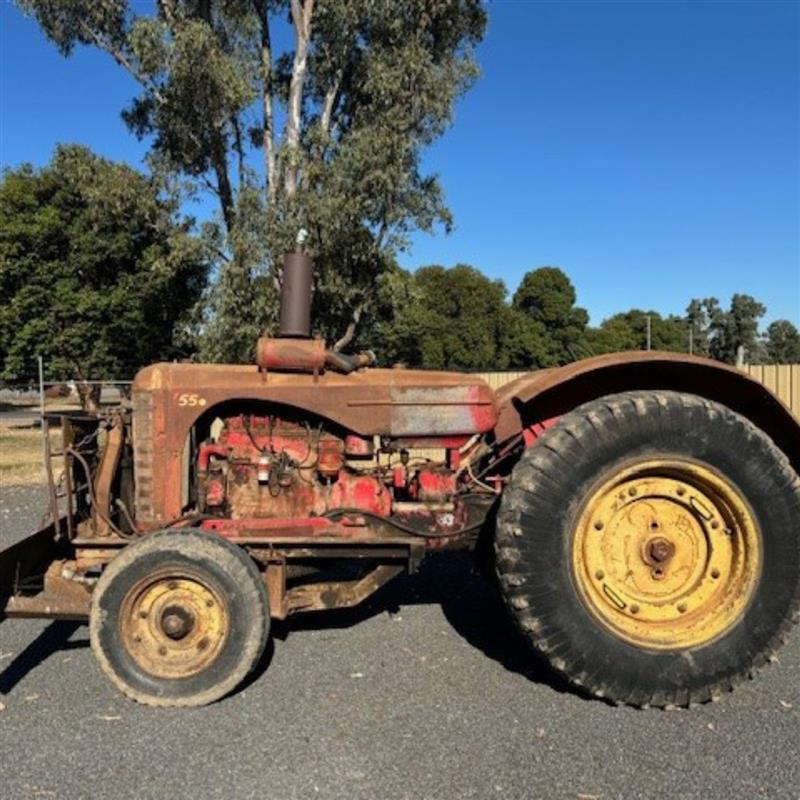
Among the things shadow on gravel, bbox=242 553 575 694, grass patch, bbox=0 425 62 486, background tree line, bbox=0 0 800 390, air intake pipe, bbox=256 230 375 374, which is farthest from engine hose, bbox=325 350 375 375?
background tree line, bbox=0 0 800 390

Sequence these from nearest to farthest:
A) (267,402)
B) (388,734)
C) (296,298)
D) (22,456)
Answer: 1. (388,734)
2. (267,402)
3. (296,298)
4. (22,456)

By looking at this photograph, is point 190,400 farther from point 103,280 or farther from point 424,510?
point 103,280

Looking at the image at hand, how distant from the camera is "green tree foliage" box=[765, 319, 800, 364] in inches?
3620

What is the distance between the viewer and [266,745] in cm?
346

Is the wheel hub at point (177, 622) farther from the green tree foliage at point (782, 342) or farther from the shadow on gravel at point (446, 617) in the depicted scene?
the green tree foliage at point (782, 342)

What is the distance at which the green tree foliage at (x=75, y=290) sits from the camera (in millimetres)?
25078

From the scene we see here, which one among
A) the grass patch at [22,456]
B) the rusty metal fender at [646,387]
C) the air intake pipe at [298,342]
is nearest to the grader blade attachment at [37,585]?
the air intake pipe at [298,342]

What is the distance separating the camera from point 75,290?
2648cm

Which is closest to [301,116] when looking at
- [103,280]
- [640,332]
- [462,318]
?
[103,280]

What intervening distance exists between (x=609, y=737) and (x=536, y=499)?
3.40 feet

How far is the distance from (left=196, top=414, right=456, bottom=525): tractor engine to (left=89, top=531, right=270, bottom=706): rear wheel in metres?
0.51

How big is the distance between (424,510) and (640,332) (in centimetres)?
7341

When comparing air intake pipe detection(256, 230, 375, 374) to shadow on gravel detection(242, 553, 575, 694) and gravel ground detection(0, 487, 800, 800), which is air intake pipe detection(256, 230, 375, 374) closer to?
shadow on gravel detection(242, 553, 575, 694)

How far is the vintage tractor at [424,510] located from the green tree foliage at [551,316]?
51.8 metres
